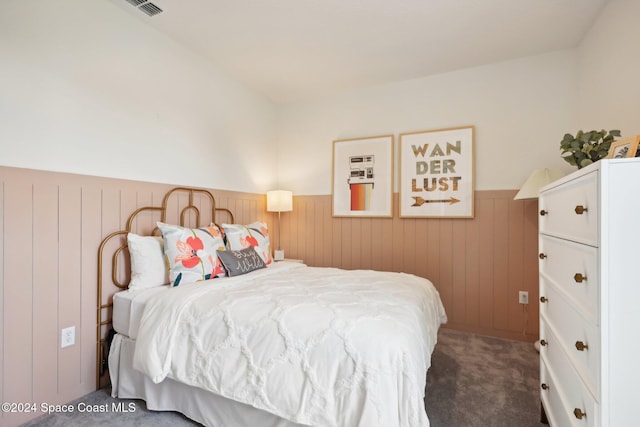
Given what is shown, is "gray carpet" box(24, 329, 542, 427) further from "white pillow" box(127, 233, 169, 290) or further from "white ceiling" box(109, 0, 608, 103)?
"white ceiling" box(109, 0, 608, 103)

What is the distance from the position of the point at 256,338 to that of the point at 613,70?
285cm

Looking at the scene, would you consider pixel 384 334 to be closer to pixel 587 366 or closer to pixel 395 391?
pixel 395 391

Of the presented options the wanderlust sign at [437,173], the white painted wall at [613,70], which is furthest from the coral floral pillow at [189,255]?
the white painted wall at [613,70]

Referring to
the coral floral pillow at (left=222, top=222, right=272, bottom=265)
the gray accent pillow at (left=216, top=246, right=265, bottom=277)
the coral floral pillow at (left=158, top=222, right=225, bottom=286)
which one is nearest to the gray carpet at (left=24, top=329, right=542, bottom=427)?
the coral floral pillow at (left=158, top=222, right=225, bottom=286)

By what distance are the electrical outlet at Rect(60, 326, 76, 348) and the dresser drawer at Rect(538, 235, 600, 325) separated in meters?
2.63

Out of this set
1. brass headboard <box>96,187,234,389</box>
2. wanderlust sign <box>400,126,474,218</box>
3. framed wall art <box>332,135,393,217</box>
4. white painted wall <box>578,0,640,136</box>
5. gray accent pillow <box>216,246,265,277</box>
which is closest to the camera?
white painted wall <box>578,0,640,136</box>

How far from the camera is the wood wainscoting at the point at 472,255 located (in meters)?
2.78

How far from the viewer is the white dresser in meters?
0.89

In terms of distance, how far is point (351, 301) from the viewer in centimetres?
163

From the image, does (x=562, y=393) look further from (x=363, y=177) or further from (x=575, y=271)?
(x=363, y=177)

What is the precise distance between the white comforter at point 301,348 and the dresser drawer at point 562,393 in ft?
1.77

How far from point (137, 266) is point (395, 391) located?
1.79 m

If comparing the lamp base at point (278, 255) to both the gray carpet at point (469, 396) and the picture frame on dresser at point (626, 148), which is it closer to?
the gray carpet at point (469, 396)

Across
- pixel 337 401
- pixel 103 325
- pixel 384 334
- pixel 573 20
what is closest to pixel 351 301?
pixel 384 334
